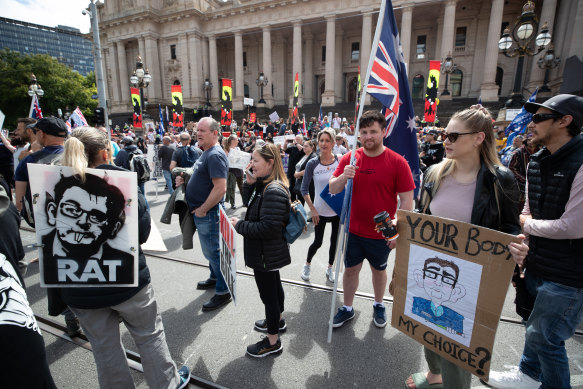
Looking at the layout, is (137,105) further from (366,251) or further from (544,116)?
(544,116)

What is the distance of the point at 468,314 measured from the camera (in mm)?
1749

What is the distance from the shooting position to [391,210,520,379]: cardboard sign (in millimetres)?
1644

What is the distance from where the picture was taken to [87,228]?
1779 mm

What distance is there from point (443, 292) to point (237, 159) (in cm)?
611

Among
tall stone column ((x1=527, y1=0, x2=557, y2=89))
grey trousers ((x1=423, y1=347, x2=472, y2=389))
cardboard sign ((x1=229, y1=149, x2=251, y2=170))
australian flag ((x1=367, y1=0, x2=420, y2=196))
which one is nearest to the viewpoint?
grey trousers ((x1=423, y1=347, x2=472, y2=389))

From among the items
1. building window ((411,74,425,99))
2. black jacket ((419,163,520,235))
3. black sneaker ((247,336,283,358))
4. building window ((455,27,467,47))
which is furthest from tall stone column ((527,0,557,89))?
black sneaker ((247,336,283,358))

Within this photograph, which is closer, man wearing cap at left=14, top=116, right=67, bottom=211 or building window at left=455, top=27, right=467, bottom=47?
man wearing cap at left=14, top=116, right=67, bottom=211

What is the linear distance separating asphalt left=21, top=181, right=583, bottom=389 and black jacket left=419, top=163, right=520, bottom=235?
1.45m

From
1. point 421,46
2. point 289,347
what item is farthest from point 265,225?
point 421,46

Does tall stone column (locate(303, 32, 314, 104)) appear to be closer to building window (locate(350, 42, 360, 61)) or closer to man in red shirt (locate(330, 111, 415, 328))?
building window (locate(350, 42, 360, 61))

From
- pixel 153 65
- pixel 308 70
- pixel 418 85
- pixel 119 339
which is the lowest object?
pixel 119 339

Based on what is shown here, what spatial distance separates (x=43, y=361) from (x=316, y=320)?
2510 millimetres

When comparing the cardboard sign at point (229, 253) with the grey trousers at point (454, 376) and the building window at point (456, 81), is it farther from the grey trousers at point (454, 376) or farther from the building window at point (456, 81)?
the building window at point (456, 81)

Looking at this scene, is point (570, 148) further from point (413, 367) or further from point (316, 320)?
point (316, 320)
